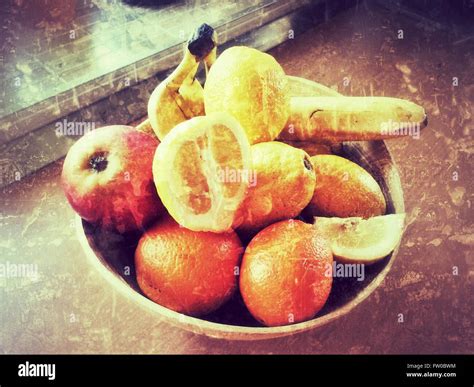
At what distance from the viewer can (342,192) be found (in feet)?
1.84

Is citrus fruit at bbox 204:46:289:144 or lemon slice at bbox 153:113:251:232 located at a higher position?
citrus fruit at bbox 204:46:289:144

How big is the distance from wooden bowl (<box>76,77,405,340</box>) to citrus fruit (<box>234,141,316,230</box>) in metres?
0.10

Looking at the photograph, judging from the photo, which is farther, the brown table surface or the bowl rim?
the brown table surface

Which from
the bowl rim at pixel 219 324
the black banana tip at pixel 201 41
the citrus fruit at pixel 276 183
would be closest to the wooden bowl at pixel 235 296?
the bowl rim at pixel 219 324

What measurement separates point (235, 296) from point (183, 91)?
257 mm

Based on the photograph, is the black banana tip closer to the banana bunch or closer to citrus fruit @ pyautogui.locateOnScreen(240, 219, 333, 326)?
the banana bunch

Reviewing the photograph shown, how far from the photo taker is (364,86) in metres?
0.99

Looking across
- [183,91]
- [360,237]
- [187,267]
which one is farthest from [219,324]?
[183,91]

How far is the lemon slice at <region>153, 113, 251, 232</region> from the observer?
1.60ft

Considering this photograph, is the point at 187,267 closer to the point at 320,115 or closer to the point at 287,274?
the point at 287,274

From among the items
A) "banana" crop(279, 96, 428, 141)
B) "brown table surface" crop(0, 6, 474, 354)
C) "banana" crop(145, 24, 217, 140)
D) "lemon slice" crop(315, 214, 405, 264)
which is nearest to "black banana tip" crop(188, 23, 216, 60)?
"banana" crop(145, 24, 217, 140)

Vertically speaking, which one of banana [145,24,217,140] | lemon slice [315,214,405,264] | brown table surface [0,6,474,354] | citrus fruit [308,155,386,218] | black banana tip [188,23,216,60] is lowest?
brown table surface [0,6,474,354]

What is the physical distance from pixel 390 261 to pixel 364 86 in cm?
54
